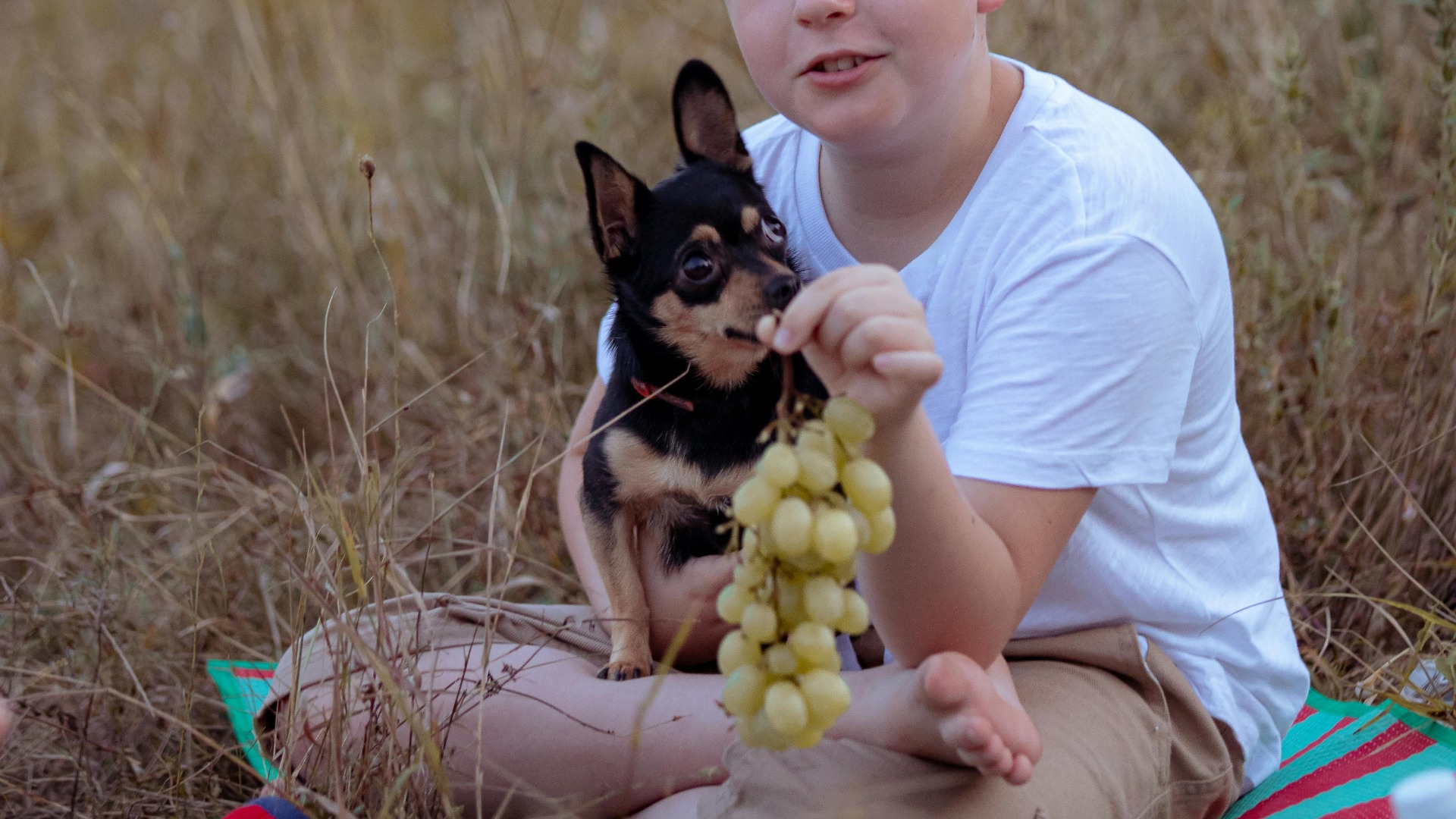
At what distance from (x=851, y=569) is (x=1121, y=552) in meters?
0.70

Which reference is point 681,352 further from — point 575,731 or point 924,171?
point 575,731

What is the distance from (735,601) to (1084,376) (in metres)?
0.58

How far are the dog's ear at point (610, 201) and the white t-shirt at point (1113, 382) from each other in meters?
0.26

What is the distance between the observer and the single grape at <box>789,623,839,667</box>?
3.53 ft

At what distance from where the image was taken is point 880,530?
108 centimetres

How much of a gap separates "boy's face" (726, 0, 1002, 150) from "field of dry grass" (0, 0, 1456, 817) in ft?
2.05

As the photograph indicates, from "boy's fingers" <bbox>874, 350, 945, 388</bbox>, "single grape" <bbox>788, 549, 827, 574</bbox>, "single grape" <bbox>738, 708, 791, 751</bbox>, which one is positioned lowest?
"single grape" <bbox>738, 708, 791, 751</bbox>

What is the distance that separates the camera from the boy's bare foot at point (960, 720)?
126 centimetres

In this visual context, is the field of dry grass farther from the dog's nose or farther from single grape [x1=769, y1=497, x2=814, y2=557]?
single grape [x1=769, y1=497, x2=814, y2=557]

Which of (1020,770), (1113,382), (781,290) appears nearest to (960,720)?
(1020,770)

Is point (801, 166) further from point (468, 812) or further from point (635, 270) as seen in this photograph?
point (468, 812)

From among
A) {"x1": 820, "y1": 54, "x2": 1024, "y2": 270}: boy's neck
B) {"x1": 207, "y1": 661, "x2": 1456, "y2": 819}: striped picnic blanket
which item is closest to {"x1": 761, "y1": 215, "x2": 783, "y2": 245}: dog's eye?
{"x1": 820, "y1": 54, "x2": 1024, "y2": 270}: boy's neck

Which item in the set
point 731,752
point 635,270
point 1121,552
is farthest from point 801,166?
point 731,752

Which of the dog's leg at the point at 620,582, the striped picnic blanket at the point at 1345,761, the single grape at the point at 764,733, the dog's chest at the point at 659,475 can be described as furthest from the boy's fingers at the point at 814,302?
the striped picnic blanket at the point at 1345,761
